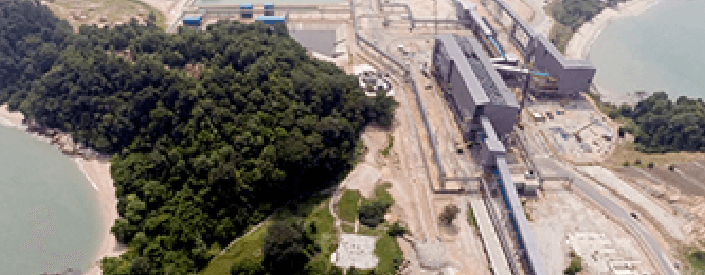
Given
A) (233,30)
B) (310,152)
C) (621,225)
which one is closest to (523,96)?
(621,225)

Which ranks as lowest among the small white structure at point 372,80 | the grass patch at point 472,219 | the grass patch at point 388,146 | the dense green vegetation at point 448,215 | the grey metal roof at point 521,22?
the grass patch at point 472,219

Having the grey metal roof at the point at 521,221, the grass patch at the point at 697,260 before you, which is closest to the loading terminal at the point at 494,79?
the grey metal roof at the point at 521,221

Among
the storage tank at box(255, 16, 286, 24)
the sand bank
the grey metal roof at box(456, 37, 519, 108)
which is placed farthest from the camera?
the sand bank

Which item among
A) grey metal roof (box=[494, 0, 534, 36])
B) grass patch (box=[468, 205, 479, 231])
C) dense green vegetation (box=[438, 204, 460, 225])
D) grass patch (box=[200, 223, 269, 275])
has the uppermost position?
grey metal roof (box=[494, 0, 534, 36])

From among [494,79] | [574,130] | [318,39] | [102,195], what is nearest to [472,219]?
[494,79]

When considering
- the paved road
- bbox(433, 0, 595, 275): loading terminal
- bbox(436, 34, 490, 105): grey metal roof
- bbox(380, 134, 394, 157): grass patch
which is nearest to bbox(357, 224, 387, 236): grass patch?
bbox(380, 134, 394, 157): grass patch

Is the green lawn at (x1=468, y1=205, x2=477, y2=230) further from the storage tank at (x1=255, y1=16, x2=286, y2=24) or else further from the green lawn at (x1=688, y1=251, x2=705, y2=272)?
the storage tank at (x1=255, y1=16, x2=286, y2=24)

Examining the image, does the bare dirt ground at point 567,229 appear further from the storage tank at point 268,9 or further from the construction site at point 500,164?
the storage tank at point 268,9
